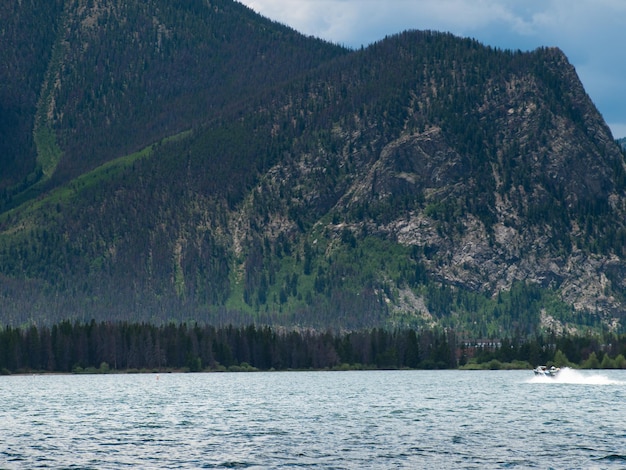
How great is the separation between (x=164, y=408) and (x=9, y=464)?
76.9 m

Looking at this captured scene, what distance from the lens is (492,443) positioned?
393 ft

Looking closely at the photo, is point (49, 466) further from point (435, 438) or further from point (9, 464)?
point (435, 438)

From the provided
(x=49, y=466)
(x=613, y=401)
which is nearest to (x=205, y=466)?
(x=49, y=466)

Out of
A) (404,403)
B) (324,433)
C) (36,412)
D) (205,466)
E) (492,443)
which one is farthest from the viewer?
(404,403)

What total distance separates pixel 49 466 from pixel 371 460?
2885 cm

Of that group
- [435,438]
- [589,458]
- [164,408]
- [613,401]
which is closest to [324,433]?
[435,438]

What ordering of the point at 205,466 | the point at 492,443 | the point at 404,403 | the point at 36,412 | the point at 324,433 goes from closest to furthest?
the point at 205,466
the point at 492,443
the point at 324,433
the point at 36,412
the point at 404,403

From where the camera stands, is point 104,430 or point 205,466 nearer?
point 205,466

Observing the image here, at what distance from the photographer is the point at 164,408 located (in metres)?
182

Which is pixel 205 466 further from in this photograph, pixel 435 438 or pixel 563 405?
pixel 563 405

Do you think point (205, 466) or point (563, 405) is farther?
point (563, 405)

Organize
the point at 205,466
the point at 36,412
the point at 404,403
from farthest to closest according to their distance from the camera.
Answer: the point at 404,403 → the point at 36,412 → the point at 205,466

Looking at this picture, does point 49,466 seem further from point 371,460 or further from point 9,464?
point 371,460

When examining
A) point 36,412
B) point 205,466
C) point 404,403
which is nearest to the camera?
point 205,466
